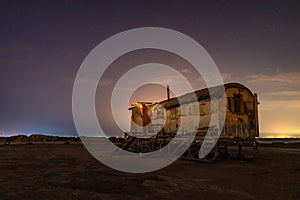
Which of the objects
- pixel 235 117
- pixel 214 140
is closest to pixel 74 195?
pixel 214 140

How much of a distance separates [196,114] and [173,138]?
3.62 m

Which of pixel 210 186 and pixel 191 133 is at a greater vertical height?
pixel 191 133

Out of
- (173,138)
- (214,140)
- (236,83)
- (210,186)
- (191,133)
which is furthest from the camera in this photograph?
(173,138)

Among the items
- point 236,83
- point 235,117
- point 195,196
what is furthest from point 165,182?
point 236,83

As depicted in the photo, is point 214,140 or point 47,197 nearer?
point 47,197

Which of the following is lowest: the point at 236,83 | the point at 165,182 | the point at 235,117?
the point at 165,182

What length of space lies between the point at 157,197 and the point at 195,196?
1.20 meters

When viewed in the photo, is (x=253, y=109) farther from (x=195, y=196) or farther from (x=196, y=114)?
(x=195, y=196)

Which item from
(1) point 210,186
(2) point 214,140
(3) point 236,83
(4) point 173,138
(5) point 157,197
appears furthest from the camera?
(4) point 173,138

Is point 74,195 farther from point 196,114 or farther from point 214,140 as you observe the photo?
point 196,114

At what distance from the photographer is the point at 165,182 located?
34.0ft

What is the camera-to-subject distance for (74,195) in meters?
8.05

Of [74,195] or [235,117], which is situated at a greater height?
[235,117]

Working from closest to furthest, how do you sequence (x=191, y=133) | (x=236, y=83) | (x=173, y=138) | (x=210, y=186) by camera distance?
(x=210, y=186), (x=236, y=83), (x=191, y=133), (x=173, y=138)
